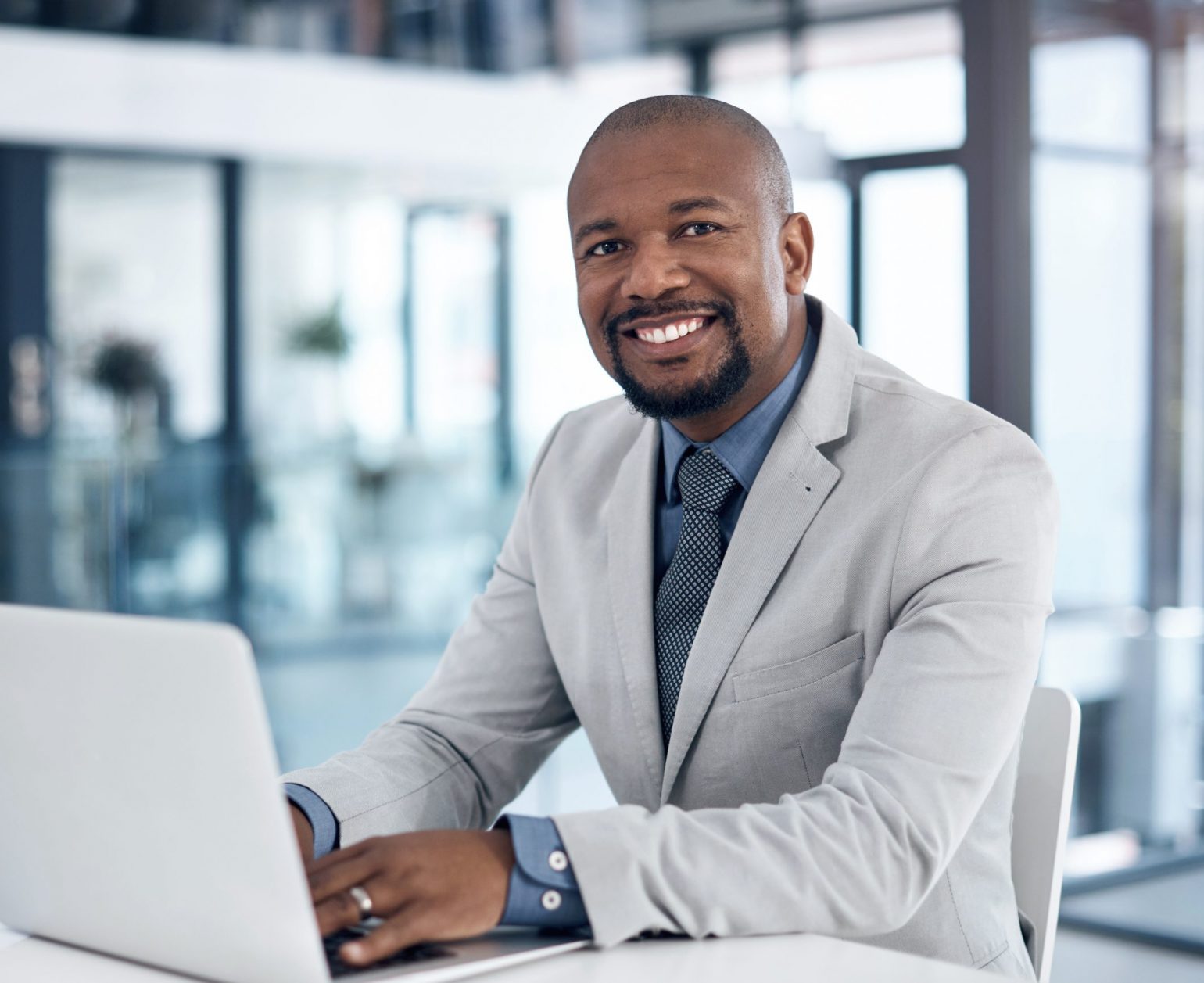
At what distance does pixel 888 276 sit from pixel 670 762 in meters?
3.14

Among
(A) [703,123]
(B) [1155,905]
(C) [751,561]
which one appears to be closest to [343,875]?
(C) [751,561]

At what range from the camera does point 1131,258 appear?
12.4 feet

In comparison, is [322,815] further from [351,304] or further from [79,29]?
[351,304]

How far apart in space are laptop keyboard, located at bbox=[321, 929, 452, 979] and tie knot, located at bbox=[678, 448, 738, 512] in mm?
632

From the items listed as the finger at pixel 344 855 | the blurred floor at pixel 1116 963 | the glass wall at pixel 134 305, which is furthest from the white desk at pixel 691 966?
the glass wall at pixel 134 305

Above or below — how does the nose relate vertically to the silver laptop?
above

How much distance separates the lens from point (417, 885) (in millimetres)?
1015

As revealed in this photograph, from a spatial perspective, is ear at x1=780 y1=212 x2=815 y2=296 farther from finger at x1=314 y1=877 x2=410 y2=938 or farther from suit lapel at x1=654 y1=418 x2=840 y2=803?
finger at x1=314 y1=877 x2=410 y2=938

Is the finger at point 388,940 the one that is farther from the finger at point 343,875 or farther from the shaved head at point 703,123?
the shaved head at point 703,123

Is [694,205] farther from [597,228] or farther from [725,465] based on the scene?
[725,465]

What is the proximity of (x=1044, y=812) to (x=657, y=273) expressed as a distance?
66cm

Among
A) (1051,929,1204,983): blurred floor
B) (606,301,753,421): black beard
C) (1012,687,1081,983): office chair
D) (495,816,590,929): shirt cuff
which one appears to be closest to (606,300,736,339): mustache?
A: (606,301,753,421): black beard

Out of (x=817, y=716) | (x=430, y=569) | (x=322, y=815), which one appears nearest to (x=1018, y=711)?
(x=817, y=716)

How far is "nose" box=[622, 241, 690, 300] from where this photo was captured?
1.48 meters
